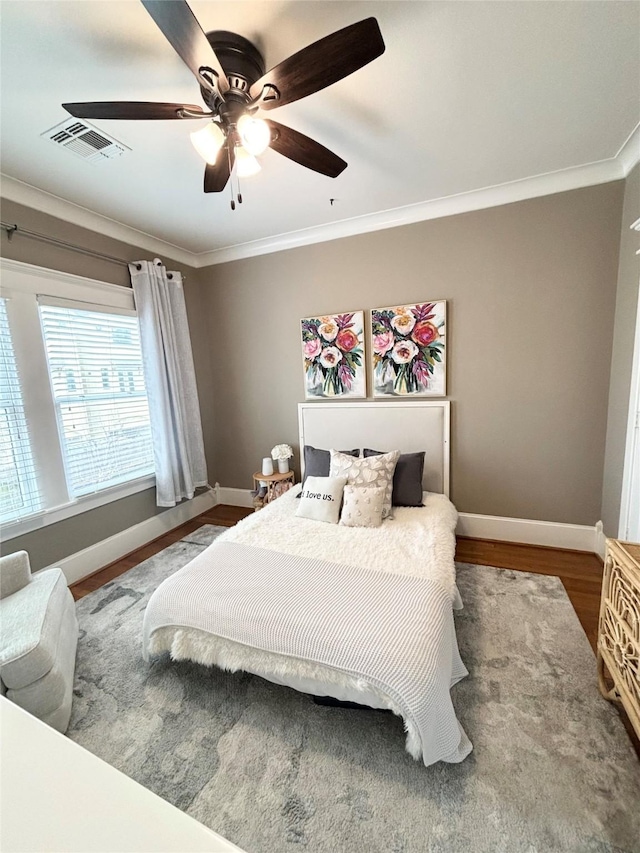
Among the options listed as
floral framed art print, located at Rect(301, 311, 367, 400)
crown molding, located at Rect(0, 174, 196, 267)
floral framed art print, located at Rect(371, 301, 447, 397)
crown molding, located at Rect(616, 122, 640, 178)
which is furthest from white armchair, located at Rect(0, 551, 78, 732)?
crown molding, located at Rect(616, 122, 640, 178)

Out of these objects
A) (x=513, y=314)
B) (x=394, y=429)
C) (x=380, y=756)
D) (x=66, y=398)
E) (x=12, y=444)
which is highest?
(x=513, y=314)

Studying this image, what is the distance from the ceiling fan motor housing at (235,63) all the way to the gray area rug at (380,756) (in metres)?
2.51

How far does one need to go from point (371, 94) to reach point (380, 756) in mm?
2825

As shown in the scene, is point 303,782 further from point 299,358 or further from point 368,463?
point 299,358

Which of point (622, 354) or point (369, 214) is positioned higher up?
point (369, 214)

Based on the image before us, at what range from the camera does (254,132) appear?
4.35ft

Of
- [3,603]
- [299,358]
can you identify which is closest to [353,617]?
[3,603]

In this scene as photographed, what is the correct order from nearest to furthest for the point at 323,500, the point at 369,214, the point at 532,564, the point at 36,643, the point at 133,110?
the point at 133,110
the point at 36,643
the point at 323,500
the point at 532,564
the point at 369,214

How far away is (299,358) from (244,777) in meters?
2.87

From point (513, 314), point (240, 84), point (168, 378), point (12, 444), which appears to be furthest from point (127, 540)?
point (513, 314)

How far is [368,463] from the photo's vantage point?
250 centimetres

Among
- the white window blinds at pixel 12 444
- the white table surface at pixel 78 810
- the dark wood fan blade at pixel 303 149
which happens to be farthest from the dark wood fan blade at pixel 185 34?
the white window blinds at pixel 12 444

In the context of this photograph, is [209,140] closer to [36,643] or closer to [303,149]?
[303,149]

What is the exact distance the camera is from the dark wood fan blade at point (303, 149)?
1.46 metres
